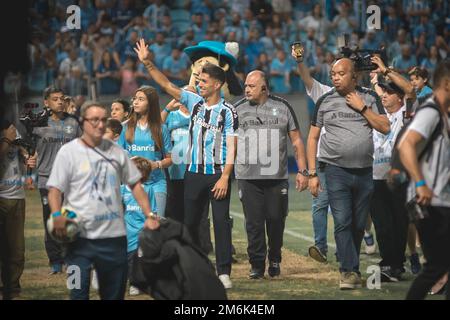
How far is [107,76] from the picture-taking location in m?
22.8

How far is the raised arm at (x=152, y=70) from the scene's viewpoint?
35.2 ft

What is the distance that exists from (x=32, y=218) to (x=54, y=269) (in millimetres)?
5124

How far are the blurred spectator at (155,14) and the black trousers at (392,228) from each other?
1359 centimetres

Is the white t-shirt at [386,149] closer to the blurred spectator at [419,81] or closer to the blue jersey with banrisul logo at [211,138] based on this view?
the blurred spectator at [419,81]

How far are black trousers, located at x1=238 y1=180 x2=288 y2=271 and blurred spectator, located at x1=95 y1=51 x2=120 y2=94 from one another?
11450 mm

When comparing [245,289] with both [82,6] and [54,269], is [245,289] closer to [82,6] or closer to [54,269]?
[54,269]

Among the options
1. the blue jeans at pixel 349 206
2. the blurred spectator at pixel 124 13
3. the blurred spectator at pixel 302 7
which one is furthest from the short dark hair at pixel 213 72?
the blurred spectator at pixel 302 7

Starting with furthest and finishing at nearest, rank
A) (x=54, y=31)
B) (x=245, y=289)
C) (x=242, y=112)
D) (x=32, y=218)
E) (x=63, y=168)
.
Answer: (x=54, y=31)
(x=32, y=218)
(x=242, y=112)
(x=245, y=289)
(x=63, y=168)

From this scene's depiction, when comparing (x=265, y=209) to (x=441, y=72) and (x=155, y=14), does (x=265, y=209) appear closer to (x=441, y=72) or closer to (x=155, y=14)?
(x=441, y=72)

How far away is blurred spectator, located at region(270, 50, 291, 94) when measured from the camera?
77.8 feet

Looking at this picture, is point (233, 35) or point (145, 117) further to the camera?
point (233, 35)

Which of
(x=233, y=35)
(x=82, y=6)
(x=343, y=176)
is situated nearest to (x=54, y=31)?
(x=82, y=6)

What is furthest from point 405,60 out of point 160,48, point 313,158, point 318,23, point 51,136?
point 313,158

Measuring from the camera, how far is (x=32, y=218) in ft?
56.0
